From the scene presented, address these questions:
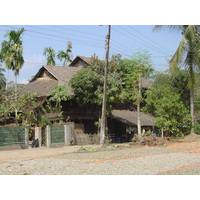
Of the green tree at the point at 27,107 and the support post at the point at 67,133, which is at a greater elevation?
the green tree at the point at 27,107

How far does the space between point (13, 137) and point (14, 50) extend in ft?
35.4

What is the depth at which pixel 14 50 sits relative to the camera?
1040 inches

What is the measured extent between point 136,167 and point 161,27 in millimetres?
15030

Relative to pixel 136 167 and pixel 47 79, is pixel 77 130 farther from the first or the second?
pixel 136 167

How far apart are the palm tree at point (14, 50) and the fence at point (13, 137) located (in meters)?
9.69

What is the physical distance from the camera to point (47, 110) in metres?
25.0

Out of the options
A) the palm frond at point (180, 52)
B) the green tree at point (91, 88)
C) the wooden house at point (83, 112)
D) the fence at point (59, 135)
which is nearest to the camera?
the fence at point (59, 135)

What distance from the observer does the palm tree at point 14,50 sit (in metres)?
26.2

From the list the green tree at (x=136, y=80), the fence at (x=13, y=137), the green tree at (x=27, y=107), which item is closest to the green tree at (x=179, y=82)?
the green tree at (x=136, y=80)

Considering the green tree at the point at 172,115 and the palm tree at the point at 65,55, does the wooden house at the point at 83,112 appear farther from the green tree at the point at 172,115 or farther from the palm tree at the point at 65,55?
the palm tree at the point at 65,55

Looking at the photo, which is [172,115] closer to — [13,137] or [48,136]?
[48,136]

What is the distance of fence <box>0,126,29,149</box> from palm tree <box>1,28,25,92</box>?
Result: 969 cm

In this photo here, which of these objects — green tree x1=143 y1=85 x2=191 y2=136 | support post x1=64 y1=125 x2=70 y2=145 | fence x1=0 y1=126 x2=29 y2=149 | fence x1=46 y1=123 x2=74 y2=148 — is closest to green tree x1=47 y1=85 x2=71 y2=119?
support post x1=64 y1=125 x2=70 y2=145

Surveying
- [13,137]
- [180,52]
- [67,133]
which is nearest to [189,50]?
[180,52]
